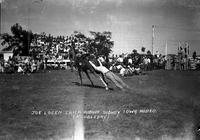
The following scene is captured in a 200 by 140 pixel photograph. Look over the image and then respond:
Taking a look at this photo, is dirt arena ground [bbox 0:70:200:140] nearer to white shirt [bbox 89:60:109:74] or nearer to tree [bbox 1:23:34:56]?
white shirt [bbox 89:60:109:74]

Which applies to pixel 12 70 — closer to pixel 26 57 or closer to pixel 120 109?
pixel 26 57

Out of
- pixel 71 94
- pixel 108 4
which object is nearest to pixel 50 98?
pixel 71 94

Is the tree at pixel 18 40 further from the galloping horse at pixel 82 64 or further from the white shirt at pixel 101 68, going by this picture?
the white shirt at pixel 101 68

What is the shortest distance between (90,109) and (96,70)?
2.30 feet

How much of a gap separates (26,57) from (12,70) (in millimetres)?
424

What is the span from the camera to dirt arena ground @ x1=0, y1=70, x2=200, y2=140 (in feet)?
14.6

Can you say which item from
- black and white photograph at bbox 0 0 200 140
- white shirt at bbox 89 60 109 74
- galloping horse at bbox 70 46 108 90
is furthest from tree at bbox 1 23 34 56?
white shirt at bbox 89 60 109 74

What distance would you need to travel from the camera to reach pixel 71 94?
4.68 metres

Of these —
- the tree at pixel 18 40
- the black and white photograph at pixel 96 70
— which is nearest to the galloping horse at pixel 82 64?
the black and white photograph at pixel 96 70

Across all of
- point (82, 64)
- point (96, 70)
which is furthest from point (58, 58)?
point (96, 70)

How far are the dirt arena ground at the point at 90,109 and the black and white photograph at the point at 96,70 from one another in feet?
0.05

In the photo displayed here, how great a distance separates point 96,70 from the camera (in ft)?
16.0

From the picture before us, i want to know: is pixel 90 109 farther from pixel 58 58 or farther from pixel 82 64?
pixel 58 58

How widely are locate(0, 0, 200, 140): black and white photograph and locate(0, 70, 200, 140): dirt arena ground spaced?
16 mm
